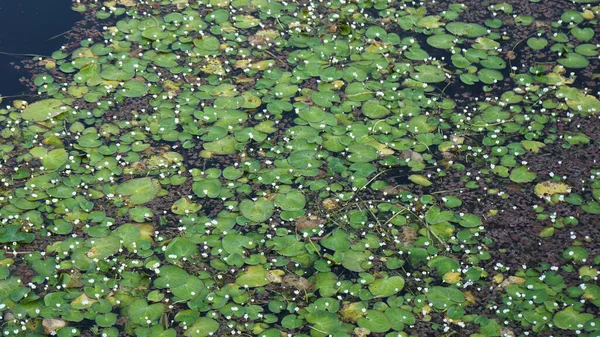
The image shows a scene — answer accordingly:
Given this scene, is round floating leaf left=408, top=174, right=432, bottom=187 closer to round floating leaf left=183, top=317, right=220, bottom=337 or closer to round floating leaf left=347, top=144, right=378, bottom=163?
round floating leaf left=347, top=144, right=378, bottom=163

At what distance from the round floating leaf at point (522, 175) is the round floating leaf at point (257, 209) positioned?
1.70 metres

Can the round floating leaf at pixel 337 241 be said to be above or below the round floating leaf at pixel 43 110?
below

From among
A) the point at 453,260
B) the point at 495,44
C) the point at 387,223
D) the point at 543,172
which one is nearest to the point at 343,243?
the point at 387,223

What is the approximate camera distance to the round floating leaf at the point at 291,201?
5.51 metres

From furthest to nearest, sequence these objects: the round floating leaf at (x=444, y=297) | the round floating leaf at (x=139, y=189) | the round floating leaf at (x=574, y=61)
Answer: the round floating leaf at (x=574, y=61) < the round floating leaf at (x=139, y=189) < the round floating leaf at (x=444, y=297)

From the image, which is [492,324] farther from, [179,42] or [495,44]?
[179,42]

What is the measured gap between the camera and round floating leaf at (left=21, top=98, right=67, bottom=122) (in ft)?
20.5

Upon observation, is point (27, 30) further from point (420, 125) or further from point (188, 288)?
point (420, 125)

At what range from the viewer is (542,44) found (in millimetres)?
6855

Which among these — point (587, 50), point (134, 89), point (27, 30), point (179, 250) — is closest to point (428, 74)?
point (587, 50)

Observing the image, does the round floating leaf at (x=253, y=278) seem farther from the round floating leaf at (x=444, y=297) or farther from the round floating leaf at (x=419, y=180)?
the round floating leaf at (x=419, y=180)

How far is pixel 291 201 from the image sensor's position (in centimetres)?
555

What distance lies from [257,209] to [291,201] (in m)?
0.24

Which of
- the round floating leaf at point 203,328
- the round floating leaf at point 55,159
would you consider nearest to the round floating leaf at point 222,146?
the round floating leaf at point 55,159
